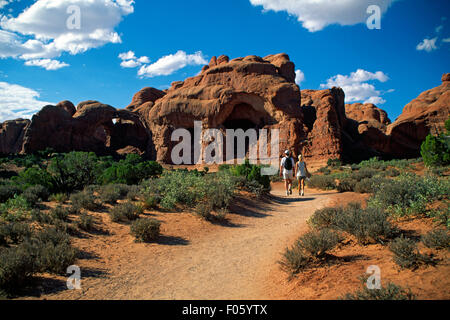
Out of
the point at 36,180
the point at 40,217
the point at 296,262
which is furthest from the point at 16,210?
the point at 296,262

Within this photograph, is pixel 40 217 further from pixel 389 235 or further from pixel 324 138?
pixel 324 138

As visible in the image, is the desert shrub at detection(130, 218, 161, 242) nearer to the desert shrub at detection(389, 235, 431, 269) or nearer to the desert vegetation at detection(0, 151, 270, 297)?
the desert vegetation at detection(0, 151, 270, 297)

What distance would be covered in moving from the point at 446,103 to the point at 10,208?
146ft

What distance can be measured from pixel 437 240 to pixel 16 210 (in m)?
9.69

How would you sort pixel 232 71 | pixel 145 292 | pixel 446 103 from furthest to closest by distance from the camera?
pixel 446 103 < pixel 232 71 < pixel 145 292

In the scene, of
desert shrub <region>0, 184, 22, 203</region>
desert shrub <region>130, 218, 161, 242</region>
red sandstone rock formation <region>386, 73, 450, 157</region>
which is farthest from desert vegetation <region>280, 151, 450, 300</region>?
red sandstone rock formation <region>386, 73, 450, 157</region>

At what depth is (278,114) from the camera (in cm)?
2986

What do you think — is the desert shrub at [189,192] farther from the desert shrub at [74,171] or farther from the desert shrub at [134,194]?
the desert shrub at [74,171]

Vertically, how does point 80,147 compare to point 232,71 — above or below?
below

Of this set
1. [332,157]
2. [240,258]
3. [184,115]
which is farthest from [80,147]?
[240,258]

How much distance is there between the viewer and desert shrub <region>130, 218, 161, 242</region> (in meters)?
6.41

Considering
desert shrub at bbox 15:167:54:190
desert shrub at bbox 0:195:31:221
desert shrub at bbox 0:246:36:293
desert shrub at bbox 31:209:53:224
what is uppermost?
desert shrub at bbox 15:167:54:190

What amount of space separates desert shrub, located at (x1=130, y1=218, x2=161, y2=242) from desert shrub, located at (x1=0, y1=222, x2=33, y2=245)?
2.19m

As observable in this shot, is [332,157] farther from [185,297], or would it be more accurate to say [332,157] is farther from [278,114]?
[185,297]
